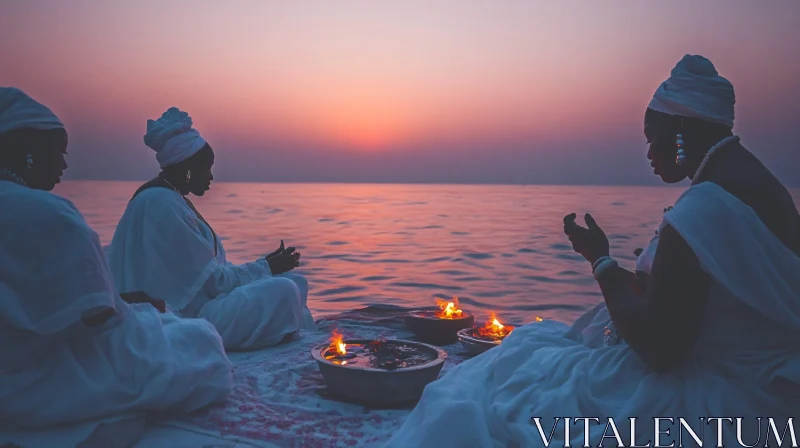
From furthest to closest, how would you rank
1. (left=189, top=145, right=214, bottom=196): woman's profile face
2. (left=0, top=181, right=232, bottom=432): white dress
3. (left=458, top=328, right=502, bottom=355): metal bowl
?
(left=189, top=145, right=214, bottom=196): woman's profile face, (left=458, top=328, right=502, bottom=355): metal bowl, (left=0, top=181, right=232, bottom=432): white dress

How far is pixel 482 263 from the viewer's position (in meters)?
14.0

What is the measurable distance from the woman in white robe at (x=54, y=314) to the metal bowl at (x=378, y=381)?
36.5 inches

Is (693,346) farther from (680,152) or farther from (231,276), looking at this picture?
(231,276)

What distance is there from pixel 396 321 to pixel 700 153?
4163 mm

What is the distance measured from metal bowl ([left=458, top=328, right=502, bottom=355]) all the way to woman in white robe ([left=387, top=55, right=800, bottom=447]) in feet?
7.22

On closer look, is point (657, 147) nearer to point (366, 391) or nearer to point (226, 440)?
point (366, 391)

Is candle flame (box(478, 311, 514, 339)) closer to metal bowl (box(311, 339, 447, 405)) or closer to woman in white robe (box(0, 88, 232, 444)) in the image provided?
metal bowl (box(311, 339, 447, 405))

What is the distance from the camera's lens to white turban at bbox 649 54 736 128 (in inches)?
85.9

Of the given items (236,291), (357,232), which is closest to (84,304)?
(236,291)

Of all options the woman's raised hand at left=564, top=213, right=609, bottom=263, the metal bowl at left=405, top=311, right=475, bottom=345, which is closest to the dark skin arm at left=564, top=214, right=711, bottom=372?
the woman's raised hand at left=564, top=213, right=609, bottom=263

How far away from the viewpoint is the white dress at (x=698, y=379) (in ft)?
6.18

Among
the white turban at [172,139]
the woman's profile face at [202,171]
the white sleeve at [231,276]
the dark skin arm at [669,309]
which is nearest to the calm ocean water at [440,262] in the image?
the white sleeve at [231,276]

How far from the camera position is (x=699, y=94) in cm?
219

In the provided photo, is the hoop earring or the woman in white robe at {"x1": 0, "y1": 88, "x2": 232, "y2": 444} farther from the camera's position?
the woman in white robe at {"x1": 0, "y1": 88, "x2": 232, "y2": 444}
